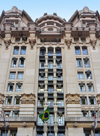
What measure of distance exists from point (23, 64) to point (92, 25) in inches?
780

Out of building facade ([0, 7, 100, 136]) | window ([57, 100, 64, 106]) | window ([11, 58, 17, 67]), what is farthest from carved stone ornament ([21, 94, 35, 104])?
window ([11, 58, 17, 67])

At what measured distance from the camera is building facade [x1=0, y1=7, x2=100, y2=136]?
28.1 meters

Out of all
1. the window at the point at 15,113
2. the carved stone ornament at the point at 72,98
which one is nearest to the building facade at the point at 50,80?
the carved stone ornament at the point at 72,98

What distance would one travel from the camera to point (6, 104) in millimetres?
31359

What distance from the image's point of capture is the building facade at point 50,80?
28.1 metres

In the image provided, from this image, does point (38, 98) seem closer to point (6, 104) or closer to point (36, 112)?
point (36, 112)

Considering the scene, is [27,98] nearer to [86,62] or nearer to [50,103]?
[50,103]

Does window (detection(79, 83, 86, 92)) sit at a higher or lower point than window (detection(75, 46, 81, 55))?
lower

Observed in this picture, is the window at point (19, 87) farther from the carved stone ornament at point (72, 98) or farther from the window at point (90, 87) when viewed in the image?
the window at point (90, 87)

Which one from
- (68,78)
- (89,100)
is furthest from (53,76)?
(89,100)

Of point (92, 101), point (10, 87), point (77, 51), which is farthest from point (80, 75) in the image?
point (10, 87)

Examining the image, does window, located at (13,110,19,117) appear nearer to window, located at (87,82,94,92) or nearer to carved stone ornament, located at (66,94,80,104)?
carved stone ornament, located at (66,94,80,104)

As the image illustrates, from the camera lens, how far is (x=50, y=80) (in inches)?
1391

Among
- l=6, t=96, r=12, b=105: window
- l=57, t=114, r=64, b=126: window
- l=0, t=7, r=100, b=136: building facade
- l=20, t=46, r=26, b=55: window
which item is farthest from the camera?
l=20, t=46, r=26, b=55: window
